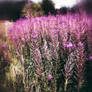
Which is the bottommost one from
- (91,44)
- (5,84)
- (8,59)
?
(5,84)

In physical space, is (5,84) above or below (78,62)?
below

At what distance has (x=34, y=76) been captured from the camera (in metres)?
2.82

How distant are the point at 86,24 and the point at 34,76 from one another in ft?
3.61

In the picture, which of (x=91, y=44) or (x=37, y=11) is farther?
(x=37, y=11)

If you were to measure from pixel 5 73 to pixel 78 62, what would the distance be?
4.92 ft

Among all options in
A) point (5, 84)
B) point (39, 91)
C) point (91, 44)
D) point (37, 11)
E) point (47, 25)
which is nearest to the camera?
point (39, 91)

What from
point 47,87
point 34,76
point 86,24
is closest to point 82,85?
point 47,87

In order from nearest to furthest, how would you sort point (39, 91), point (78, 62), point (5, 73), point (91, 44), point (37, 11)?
point (78, 62), point (39, 91), point (91, 44), point (5, 73), point (37, 11)

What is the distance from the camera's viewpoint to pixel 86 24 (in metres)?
3.05

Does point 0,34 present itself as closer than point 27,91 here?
No

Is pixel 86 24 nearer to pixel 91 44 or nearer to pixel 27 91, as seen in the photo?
pixel 91 44

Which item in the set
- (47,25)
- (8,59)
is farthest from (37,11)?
(8,59)

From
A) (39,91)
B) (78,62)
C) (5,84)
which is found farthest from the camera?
(5,84)

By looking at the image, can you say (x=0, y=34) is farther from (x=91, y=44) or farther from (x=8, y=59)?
(x=91, y=44)
